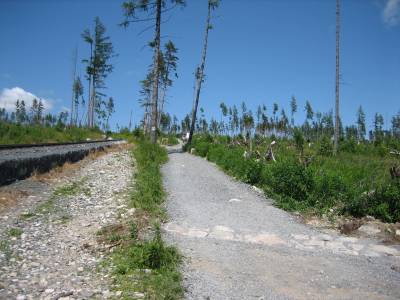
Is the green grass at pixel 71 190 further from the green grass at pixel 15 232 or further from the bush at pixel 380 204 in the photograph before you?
the bush at pixel 380 204

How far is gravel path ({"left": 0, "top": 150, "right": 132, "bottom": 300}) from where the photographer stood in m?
4.05

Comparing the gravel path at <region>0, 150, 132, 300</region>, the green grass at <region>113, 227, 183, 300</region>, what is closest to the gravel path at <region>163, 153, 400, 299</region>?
the green grass at <region>113, 227, 183, 300</region>

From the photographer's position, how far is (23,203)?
276 inches

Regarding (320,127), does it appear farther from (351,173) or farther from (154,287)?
(154,287)

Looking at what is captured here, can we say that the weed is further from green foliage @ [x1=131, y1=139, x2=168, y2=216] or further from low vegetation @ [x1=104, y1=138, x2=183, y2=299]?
green foliage @ [x1=131, y1=139, x2=168, y2=216]

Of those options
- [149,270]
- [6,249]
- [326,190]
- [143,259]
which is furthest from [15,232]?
[326,190]

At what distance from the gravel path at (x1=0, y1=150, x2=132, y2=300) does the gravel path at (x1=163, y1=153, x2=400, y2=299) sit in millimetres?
1299

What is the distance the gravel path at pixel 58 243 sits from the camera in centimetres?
405

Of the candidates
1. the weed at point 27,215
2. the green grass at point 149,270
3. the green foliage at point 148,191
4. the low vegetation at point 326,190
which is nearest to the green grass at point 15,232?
the weed at point 27,215

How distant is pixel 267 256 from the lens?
5.83 metres

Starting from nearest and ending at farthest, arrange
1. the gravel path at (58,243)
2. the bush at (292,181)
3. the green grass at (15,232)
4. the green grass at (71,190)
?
the gravel path at (58,243) < the green grass at (15,232) < the green grass at (71,190) < the bush at (292,181)

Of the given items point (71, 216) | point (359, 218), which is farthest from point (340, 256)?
point (71, 216)

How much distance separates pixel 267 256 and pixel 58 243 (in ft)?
11.3

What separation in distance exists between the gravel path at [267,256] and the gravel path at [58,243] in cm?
130
